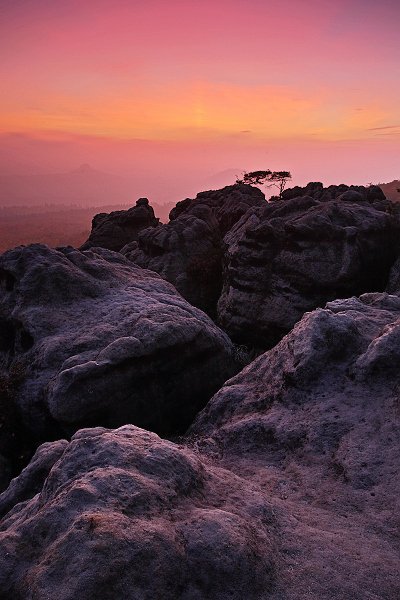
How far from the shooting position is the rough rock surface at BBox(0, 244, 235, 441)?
16781mm

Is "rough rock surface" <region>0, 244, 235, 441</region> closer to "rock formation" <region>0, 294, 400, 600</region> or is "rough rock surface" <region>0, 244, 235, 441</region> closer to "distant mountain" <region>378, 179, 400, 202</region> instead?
"rock formation" <region>0, 294, 400, 600</region>

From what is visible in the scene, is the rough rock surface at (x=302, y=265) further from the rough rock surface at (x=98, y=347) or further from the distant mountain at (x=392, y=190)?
the distant mountain at (x=392, y=190)

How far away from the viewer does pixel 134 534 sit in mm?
7590

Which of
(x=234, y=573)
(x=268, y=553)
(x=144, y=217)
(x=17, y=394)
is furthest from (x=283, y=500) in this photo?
(x=144, y=217)

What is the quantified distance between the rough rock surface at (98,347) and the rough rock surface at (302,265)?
951 cm

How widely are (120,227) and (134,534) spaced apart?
54.6m

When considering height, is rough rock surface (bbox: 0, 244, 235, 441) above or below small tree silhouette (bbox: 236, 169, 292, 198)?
below

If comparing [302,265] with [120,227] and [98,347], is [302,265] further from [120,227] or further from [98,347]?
[120,227]

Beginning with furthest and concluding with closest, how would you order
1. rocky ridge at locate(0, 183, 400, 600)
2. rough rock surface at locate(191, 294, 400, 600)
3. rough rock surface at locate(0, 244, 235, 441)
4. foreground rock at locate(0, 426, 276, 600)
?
1. rough rock surface at locate(0, 244, 235, 441)
2. rough rock surface at locate(191, 294, 400, 600)
3. rocky ridge at locate(0, 183, 400, 600)
4. foreground rock at locate(0, 426, 276, 600)

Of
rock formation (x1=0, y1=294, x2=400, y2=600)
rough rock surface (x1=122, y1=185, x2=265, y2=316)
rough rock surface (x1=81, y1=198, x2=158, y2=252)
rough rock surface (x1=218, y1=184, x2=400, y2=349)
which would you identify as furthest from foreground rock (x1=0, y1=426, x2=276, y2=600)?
rough rock surface (x1=81, y1=198, x2=158, y2=252)

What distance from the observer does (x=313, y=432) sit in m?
12.6

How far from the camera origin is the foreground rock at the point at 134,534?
719 centimetres

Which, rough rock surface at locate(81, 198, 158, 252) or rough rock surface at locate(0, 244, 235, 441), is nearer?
rough rock surface at locate(0, 244, 235, 441)

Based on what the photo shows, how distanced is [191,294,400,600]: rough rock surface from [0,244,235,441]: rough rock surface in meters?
3.17
